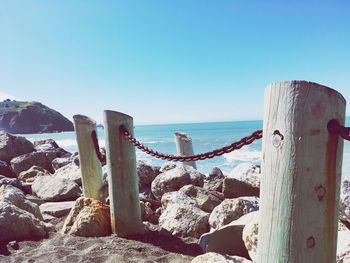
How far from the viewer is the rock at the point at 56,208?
4840 millimetres

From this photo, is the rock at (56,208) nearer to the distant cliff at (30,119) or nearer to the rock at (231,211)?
the rock at (231,211)

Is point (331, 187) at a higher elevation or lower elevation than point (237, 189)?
higher

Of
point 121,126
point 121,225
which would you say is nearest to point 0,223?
point 121,225

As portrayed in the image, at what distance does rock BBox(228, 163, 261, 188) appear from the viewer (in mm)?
5308

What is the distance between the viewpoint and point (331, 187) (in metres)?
1.72

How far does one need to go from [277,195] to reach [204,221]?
2478mm

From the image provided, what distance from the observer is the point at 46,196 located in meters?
5.60

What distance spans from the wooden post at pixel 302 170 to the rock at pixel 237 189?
11.4 ft

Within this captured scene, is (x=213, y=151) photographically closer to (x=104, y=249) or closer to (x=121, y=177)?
(x=121, y=177)

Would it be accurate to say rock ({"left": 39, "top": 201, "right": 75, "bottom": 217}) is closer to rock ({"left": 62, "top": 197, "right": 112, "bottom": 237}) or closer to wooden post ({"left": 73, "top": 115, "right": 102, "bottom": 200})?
wooden post ({"left": 73, "top": 115, "right": 102, "bottom": 200})

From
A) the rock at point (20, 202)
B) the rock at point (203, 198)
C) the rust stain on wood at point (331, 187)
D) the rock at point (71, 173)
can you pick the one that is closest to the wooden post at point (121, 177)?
the rock at point (203, 198)

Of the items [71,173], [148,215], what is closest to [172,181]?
[148,215]

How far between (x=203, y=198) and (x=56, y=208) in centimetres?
212

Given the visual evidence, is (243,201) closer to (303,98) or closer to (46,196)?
(303,98)
